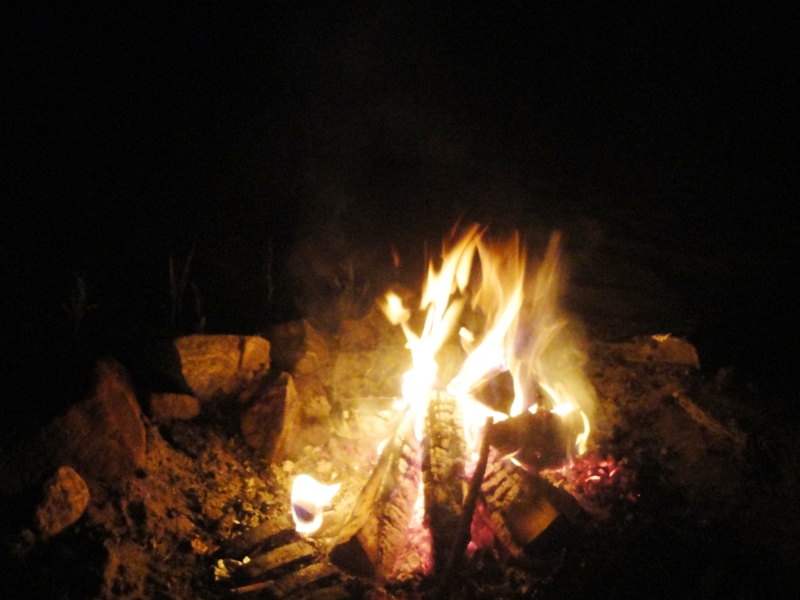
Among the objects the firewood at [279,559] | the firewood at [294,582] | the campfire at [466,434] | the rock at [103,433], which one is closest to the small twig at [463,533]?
the campfire at [466,434]

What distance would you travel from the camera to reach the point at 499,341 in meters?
3.80

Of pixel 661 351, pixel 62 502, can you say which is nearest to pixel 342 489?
pixel 62 502

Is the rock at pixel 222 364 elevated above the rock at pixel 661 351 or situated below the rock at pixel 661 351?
above

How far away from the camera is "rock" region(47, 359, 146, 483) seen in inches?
103

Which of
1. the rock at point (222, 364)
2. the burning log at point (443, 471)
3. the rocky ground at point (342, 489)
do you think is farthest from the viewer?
the rock at point (222, 364)

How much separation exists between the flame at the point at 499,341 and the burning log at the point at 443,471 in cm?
9

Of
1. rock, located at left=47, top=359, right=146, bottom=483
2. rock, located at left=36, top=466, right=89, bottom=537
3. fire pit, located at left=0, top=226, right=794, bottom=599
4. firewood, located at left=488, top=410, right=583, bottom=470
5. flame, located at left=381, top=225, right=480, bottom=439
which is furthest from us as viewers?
flame, located at left=381, top=225, right=480, bottom=439

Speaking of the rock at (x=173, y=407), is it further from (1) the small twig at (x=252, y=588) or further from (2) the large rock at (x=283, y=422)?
(1) the small twig at (x=252, y=588)

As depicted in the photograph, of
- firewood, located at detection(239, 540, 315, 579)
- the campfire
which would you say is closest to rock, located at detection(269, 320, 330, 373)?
the campfire

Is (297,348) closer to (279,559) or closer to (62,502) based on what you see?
(279,559)

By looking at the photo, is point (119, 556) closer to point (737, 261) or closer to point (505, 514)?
point (505, 514)

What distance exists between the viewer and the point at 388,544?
8.81 ft

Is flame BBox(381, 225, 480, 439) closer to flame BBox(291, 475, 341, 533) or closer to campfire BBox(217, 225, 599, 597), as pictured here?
campfire BBox(217, 225, 599, 597)

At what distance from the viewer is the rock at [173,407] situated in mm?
3143
